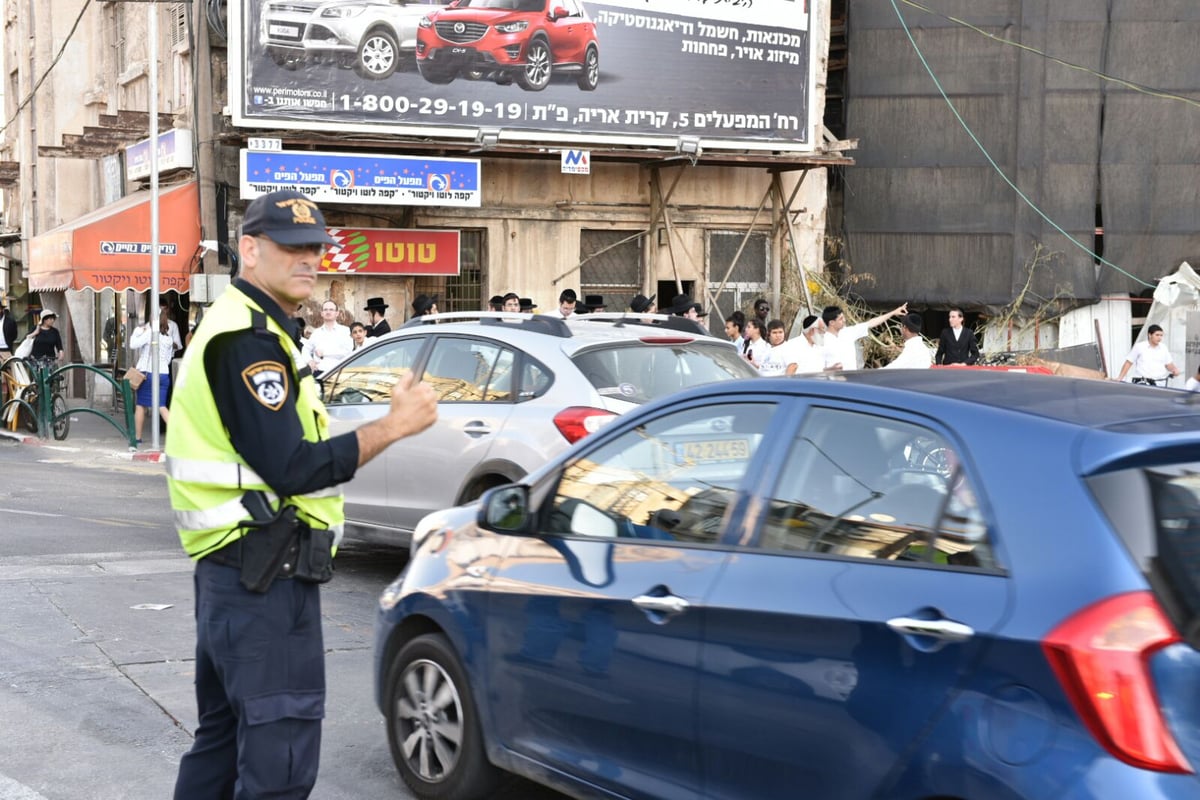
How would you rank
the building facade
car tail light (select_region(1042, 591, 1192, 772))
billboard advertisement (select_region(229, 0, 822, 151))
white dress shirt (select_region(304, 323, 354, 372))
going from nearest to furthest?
car tail light (select_region(1042, 591, 1192, 772))
white dress shirt (select_region(304, 323, 354, 372))
billboard advertisement (select_region(229, 0, 822, 151))
the building facade

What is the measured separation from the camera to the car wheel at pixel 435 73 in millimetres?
20469

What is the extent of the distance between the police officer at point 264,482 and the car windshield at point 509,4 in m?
17.8

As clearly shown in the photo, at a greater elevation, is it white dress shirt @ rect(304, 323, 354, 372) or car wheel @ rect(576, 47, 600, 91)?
car wheel @ rect(576, 47, 600, 91)

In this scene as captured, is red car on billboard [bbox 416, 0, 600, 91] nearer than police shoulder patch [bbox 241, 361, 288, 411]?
No

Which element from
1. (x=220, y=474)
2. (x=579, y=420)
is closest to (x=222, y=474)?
(x=220, y=474)

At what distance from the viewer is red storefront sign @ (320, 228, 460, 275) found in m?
20.8

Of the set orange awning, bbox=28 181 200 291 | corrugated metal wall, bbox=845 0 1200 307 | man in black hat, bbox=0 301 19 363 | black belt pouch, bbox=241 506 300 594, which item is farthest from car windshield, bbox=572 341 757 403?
man in black hat, bbox=0 301 19 363

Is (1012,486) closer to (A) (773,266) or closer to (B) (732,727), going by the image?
(B) (732,727)

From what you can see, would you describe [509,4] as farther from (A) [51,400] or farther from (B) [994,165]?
(B) [994,165]

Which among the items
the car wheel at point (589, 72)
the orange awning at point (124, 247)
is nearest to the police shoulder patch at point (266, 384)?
the orange awning at point (124, 247)

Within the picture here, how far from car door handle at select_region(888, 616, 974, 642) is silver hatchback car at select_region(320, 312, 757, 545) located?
14.1 ft

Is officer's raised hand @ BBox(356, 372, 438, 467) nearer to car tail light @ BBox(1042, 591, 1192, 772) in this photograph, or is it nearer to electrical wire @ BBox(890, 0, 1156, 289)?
car tail light @ BBox(1042, 591, 1192, 772)

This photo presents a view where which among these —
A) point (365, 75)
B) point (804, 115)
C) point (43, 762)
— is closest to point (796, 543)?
point (43, 762)

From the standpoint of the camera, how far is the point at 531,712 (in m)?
4.37
